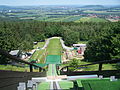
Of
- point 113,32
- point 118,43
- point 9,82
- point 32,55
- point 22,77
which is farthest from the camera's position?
point 32,55

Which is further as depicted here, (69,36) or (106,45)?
(69,36)

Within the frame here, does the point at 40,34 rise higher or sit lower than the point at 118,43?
Answer: lower

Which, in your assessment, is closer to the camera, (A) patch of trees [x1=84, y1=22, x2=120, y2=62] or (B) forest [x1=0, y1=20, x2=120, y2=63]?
(A) patch of trees [x1=84, y1=22, x2=120, y2=62]

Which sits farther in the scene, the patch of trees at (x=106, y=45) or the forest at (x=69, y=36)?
the forest at (x=69, y=36)

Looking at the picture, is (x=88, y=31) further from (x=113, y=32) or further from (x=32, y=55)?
(x=113, y=32)

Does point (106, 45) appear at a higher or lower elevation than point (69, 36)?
higher

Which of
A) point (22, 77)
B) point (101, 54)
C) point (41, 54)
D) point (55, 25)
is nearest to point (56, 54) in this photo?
point (41, 54)

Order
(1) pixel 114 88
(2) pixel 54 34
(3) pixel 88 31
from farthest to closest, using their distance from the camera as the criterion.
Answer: (2) pixel 54 34 < (3) pixel 88 31 < (1) pixel 114 88

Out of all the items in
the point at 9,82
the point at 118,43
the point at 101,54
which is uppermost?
the point at 9,82
